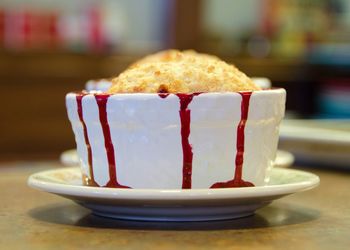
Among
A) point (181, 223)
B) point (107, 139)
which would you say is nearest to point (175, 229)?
point (181, 223)

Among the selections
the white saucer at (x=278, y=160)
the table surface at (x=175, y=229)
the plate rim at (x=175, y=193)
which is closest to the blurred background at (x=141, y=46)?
the white saucer at (x=278, y=160)

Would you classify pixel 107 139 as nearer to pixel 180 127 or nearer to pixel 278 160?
pixel 180 127

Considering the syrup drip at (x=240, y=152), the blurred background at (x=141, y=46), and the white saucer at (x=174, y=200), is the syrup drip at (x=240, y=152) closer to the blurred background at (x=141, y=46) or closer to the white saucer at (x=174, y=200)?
the white saucer at (x=174, y=200)

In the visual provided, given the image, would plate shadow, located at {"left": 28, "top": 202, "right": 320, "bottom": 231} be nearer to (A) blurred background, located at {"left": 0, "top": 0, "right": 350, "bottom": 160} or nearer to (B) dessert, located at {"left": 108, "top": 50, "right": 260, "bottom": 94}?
(B) dessert, located at {"left": 108, "top": 50, "right": 260, "bottom": 94}

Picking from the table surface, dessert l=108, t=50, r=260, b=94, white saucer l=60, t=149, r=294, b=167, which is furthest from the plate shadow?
white saucer l=60, t=149, r=294, b=167

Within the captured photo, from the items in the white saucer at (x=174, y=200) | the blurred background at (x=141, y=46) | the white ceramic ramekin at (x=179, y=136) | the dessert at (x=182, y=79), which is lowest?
the blurred background at (x=141, y=46)

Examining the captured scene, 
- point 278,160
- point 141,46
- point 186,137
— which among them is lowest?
point 141,46

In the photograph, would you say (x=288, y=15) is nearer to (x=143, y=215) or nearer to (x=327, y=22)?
(x=327, y=22)
